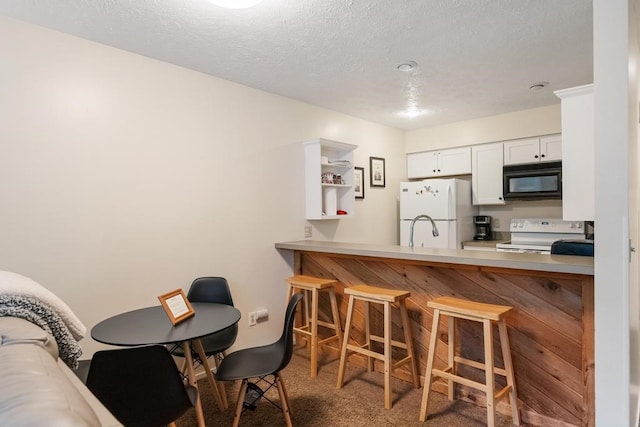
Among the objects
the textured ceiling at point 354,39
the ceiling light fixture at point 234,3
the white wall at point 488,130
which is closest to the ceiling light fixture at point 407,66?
the textured ceiling at point 354,39

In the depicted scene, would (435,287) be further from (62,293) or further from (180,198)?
(62,293)

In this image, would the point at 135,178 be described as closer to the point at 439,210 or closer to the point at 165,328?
the point at 165,328

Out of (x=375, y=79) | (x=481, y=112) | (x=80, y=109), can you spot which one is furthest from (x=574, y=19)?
(x=80, y=109)

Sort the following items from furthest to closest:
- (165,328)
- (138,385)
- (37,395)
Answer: (165,328)
(138,385)
(37,395)

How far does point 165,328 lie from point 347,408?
1.27m

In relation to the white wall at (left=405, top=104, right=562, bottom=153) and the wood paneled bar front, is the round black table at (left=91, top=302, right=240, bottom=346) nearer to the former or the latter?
the wood paneled bar front

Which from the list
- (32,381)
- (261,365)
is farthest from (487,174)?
(32,381)

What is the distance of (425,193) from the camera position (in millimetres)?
4445

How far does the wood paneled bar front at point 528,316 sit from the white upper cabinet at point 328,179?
0.99m

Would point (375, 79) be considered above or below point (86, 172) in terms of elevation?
above

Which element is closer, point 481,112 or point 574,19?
point 574,19

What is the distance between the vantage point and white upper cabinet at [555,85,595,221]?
2.38 meters

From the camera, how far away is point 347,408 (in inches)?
93.7

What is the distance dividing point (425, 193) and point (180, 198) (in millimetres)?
2869
